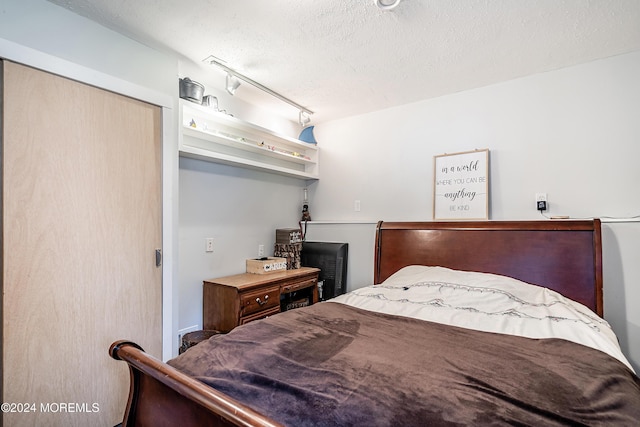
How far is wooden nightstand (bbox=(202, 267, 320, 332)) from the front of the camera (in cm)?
234

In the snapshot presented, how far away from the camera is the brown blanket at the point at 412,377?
81 centimetres

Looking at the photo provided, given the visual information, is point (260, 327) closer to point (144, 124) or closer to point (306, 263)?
point (144, 124)

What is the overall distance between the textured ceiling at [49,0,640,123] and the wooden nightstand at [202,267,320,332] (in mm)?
1703

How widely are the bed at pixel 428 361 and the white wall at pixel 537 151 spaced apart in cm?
23

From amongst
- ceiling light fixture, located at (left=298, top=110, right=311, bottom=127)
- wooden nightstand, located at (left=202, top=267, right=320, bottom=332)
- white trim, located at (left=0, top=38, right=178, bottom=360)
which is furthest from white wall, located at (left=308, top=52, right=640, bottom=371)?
white trim, located at (left=0, top=38, right=178, bottom=360)

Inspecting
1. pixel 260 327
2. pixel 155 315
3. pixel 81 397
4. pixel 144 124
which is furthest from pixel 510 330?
pixel 144 124

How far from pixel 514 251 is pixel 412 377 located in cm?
174

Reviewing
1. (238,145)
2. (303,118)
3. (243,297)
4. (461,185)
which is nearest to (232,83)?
(238,145)

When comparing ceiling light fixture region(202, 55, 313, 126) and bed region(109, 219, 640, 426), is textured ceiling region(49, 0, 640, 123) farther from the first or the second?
bed region(109, 219, 640, 426)

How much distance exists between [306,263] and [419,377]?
244 centimetres

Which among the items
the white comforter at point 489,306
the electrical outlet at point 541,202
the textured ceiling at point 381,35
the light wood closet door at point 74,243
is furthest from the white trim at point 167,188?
the electrical outlet at point 541,202

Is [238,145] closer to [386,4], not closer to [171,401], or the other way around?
[386,4]

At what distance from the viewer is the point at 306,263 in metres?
3.37

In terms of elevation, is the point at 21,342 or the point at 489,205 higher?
the point at 489,205
